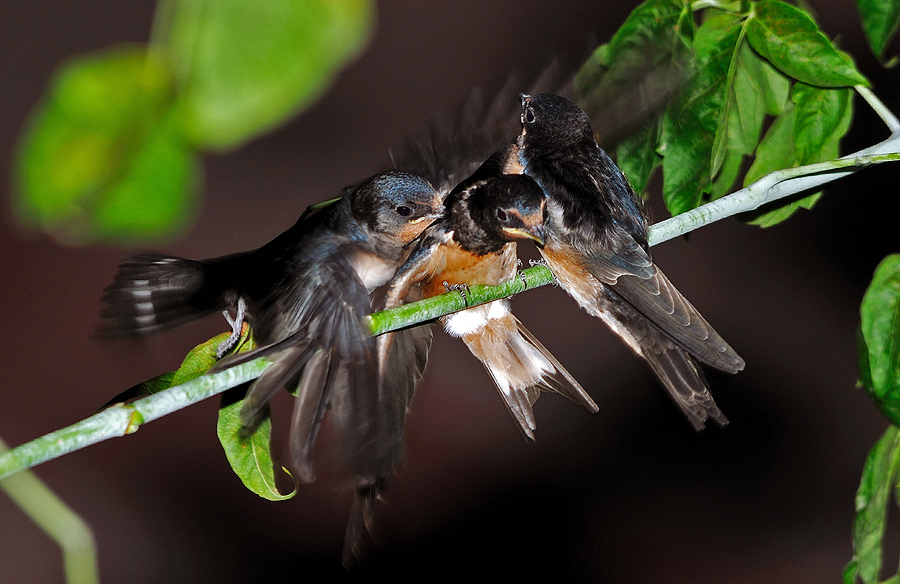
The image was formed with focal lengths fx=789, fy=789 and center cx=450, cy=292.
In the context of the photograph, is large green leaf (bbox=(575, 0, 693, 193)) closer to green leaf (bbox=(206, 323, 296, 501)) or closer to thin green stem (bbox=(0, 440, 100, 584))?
green leaf (bbox=(206, 323, 296, 501))

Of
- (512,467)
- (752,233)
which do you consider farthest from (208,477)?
(752,233)

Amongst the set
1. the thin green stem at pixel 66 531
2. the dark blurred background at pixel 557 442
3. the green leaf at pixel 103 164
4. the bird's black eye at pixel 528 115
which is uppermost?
the green leaf at pixel 103 164

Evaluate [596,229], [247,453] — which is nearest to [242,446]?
[247,453]

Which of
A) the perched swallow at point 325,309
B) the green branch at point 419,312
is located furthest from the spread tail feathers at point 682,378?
the perched swallow at point 325,309

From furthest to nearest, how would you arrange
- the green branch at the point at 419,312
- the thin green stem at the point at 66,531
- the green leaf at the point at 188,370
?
the green leaf at the point at 188,370 → the green branch at the point at 419,312 → the thin green stem at the point at 66,531

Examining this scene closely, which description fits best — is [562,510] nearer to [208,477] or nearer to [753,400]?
[753,400]

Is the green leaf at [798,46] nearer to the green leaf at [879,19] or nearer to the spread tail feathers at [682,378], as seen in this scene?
the green leaf at [879,19]
